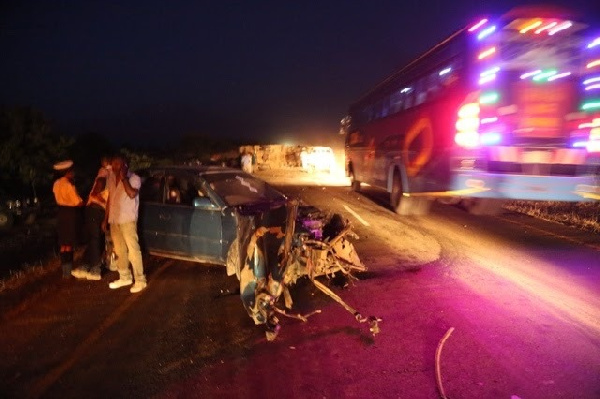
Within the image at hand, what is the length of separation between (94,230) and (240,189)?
2.27m

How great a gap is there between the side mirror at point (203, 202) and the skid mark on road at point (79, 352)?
149 centimetres

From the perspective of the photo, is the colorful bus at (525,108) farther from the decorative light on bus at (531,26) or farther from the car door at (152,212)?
the car door at (152,212)

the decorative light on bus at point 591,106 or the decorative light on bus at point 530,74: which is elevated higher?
the decorative light on bus at point 530,74

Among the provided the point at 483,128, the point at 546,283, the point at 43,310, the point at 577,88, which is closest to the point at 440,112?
the point at 483,128

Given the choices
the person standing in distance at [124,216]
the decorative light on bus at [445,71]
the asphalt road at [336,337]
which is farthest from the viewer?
the decorative light on bus at [445,71]

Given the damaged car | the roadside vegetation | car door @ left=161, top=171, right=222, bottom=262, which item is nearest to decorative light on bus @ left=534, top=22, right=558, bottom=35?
the roadside vegetation

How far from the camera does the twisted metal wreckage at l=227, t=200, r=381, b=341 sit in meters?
4.87

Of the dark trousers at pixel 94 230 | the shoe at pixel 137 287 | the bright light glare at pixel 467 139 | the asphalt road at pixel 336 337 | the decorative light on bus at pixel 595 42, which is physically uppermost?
the decorative light on bus at pixel 595 42

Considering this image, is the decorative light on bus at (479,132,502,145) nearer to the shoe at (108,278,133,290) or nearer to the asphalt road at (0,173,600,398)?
the asphalt road at (0,173,600,398)

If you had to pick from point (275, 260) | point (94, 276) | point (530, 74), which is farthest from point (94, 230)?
point (530, 74)

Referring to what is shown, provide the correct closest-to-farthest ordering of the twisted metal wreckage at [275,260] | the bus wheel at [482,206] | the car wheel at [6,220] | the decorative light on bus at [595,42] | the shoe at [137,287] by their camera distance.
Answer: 1. the twisted metal wreckage at [275,260]
2. the shoe at [137,287]
3. the decorative light on bus at [595,42]
4. the bus wheel at [482,206]
5. the car wheel at [6,220]

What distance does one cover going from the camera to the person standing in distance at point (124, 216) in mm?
5969

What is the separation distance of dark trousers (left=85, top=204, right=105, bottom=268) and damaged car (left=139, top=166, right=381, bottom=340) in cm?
62

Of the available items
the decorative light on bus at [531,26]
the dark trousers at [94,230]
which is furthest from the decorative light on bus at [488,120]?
the dark trousers at [94,230]
